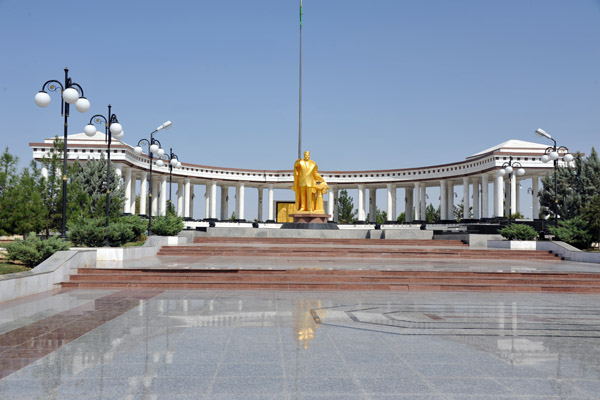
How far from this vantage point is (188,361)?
5695mm

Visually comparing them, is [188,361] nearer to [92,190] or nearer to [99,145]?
[92,190]

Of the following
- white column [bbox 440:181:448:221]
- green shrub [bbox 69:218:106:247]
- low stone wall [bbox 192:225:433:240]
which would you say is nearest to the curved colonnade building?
white column [bbox 440:181:448:221]

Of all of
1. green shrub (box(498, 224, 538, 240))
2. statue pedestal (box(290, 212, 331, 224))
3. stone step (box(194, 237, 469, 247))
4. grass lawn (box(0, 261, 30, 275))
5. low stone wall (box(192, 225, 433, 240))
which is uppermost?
statue pedestal (box(290, 212, 331, 224))

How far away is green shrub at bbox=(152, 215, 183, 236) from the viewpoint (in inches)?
1133

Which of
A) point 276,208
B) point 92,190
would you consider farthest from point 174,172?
point 92,190

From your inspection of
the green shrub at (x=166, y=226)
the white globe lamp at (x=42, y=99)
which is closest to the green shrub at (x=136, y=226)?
the green shrub at (x=166, y=226)

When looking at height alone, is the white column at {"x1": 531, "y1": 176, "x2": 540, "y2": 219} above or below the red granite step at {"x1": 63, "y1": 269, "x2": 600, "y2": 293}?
above

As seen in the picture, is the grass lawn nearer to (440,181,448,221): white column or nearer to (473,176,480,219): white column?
(473,176,480,219): white column

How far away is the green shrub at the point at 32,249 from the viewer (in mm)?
13844

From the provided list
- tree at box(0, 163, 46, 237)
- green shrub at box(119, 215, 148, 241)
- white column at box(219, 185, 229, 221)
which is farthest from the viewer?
white column at box(219, 185, 229, 221)

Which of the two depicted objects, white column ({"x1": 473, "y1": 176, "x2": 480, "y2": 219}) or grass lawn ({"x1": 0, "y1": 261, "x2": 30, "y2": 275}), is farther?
white column ({"x1": 473, "y1": 176, "x2": 480, "y2": 219})

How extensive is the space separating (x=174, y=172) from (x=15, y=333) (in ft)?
173

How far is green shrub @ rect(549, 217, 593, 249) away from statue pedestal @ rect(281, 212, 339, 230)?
51.4 ft

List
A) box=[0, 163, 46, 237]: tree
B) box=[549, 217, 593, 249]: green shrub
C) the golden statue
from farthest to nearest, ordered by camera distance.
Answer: the golden statue, box=[549, 217, 593, 249]: green shrub, box=[0, 163, 46, 237]: tree
